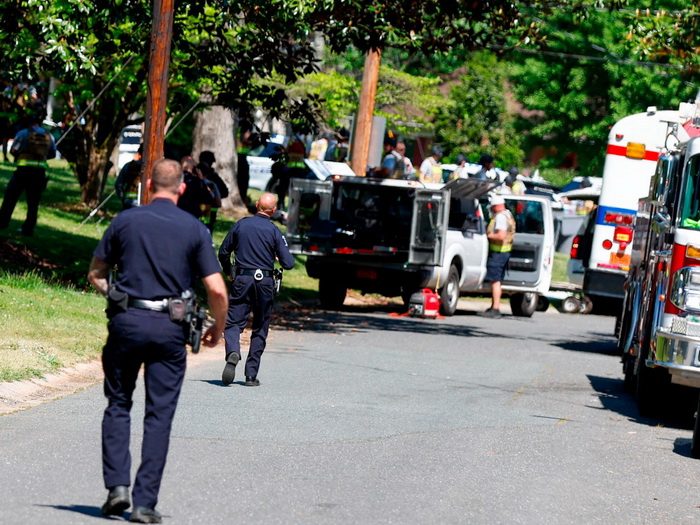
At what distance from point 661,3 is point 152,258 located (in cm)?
4430

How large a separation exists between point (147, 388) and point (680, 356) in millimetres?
5540

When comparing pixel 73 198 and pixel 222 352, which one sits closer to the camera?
pixel 222 352

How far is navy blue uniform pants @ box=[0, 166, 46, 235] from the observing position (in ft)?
65.9

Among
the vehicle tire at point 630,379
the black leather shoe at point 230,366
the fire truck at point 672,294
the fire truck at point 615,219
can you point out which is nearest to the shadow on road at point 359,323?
the fire truck at point 615,219

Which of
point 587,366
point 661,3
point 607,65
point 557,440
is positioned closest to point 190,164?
point 587,366

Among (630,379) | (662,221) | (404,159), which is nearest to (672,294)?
(662,221)

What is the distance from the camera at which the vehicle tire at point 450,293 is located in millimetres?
21609

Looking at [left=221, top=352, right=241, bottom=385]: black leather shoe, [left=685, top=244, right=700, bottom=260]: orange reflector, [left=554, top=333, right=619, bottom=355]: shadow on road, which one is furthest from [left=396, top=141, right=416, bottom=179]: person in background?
[left=685, top=244, right=700, bottom=260]: orange reflector

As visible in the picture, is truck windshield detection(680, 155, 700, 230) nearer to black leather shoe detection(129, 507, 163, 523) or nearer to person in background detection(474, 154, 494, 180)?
black leather shoe detection(129, 507, 163, 523)

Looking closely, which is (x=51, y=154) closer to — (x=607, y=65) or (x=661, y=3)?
(x=661, y=3)

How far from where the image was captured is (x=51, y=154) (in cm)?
2055

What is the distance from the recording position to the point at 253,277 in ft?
39.0

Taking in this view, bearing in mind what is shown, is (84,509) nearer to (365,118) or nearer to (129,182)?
(129,182)

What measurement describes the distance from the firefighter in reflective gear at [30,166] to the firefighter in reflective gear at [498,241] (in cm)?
742
